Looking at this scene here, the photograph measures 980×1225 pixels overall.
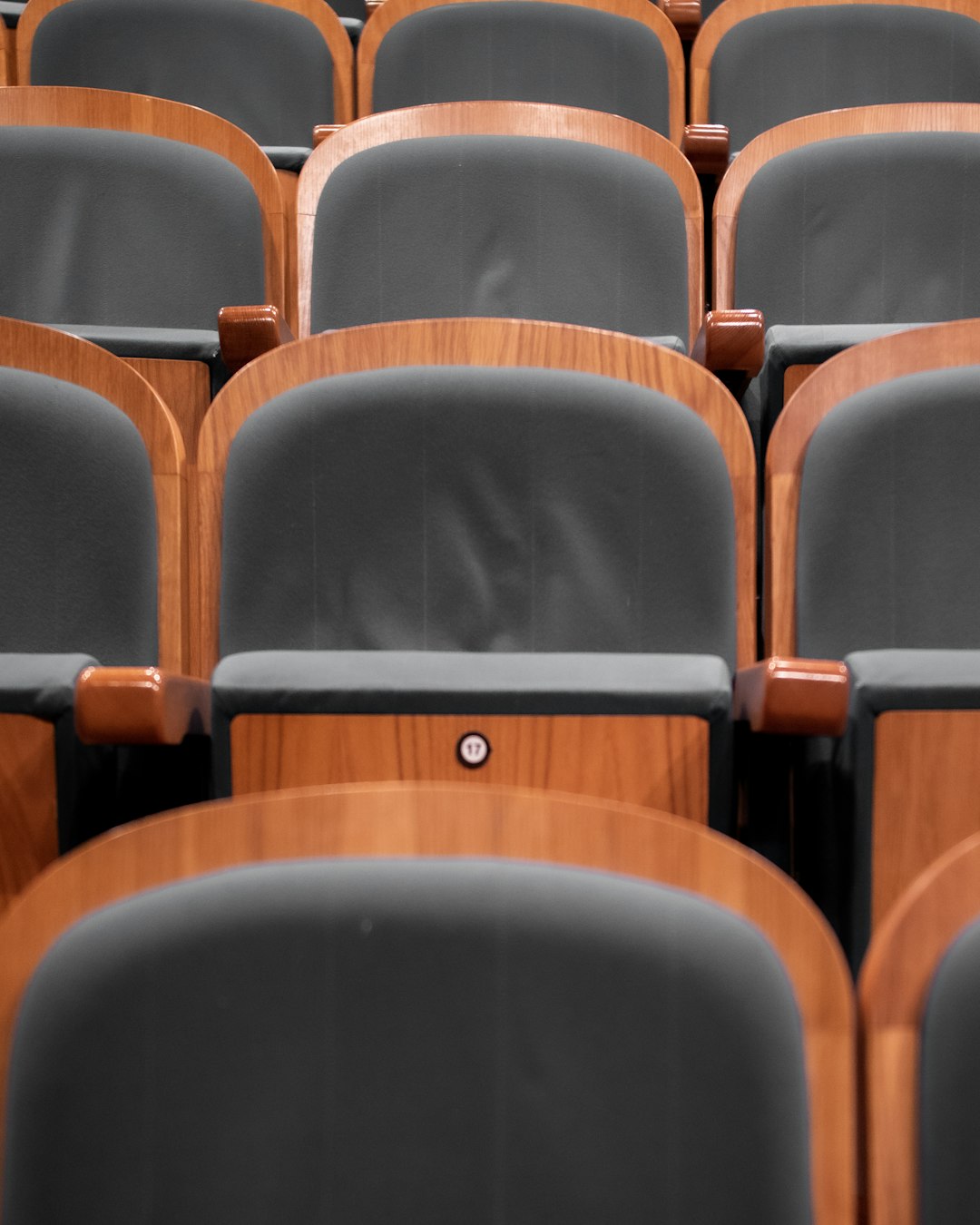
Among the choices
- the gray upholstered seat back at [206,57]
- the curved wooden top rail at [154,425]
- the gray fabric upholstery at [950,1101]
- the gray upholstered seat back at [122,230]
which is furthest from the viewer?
the gray upholstered seat back at [206,57]

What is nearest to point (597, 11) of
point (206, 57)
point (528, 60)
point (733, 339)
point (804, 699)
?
point (528, 60)

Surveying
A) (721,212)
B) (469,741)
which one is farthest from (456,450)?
(721,212)

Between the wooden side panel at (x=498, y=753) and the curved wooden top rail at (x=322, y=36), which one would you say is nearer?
the wooden side panel at (x=498, y=753)

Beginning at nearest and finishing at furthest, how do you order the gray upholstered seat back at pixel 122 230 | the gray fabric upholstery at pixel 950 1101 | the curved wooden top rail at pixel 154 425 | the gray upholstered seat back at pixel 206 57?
the gray fabric upholstery at pixel 950 1101
the curved wooden top rail at pixel 154 425
the gray upholstered seat back at pixel 122 230
the gray upholstered seat back at pixel 206 57

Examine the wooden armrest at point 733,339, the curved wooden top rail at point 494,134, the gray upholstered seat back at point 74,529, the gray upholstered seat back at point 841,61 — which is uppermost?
the gray upholstered seat back at point 841,61

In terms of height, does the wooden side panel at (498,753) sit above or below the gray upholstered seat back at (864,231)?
below

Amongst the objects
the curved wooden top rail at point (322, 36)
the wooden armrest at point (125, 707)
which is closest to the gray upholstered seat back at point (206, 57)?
the curved wooden top rail at point (322, 36)

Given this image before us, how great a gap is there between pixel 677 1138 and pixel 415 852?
37 millimetres

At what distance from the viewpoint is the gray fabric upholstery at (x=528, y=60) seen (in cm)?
44

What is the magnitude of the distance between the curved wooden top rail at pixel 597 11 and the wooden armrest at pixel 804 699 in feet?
Result: 1.02

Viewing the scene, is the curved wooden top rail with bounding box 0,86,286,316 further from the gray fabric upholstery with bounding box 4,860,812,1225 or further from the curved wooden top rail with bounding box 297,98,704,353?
the gray fabric upholstery with bounding box 4,860,812,1225

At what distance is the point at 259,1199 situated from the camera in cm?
12

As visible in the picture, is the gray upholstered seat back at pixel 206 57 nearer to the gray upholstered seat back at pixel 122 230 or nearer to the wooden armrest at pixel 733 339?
the gray upholstered seat back at pixel 122 230

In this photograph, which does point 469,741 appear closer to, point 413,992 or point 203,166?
point 413,992
